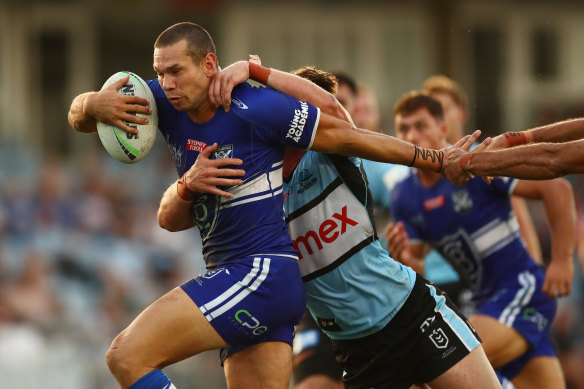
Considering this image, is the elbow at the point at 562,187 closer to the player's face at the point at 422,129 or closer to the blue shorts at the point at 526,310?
the blue shorts at the point at 526,310

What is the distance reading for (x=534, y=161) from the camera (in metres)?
5.24

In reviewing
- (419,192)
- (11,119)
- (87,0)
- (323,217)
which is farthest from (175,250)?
(323,217)

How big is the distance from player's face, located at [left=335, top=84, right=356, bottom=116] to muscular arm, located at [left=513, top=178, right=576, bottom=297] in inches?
53.6

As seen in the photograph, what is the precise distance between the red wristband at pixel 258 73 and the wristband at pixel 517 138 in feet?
5.23

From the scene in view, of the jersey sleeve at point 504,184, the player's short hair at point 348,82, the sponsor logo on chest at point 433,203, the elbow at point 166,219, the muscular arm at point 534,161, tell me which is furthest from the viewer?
the player's short hair at point 348,82

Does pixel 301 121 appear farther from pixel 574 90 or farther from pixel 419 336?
pixel 574 90

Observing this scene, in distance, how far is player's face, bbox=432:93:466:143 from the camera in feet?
26.4

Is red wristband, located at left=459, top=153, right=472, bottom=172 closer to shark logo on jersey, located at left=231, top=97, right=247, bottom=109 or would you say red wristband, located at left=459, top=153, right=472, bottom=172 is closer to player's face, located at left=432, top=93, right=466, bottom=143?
shark logo on jersey, located at left=231, top=97, right=247, bottom=109

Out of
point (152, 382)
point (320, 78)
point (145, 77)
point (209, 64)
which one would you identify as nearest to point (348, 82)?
point (320, 78)

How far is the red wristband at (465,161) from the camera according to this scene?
541 centimetres

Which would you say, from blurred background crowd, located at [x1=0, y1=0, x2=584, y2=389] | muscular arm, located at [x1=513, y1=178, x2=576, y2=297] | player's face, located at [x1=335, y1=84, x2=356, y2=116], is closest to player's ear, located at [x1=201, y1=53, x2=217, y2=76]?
player's face, located at [x1=335, y1=84, x2=356, y2=116]

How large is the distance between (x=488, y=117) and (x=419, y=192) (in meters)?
10.8

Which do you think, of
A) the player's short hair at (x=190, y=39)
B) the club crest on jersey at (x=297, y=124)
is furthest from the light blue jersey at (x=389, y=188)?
the player's short hair at (x=190, y=39)

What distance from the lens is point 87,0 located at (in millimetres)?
16234
